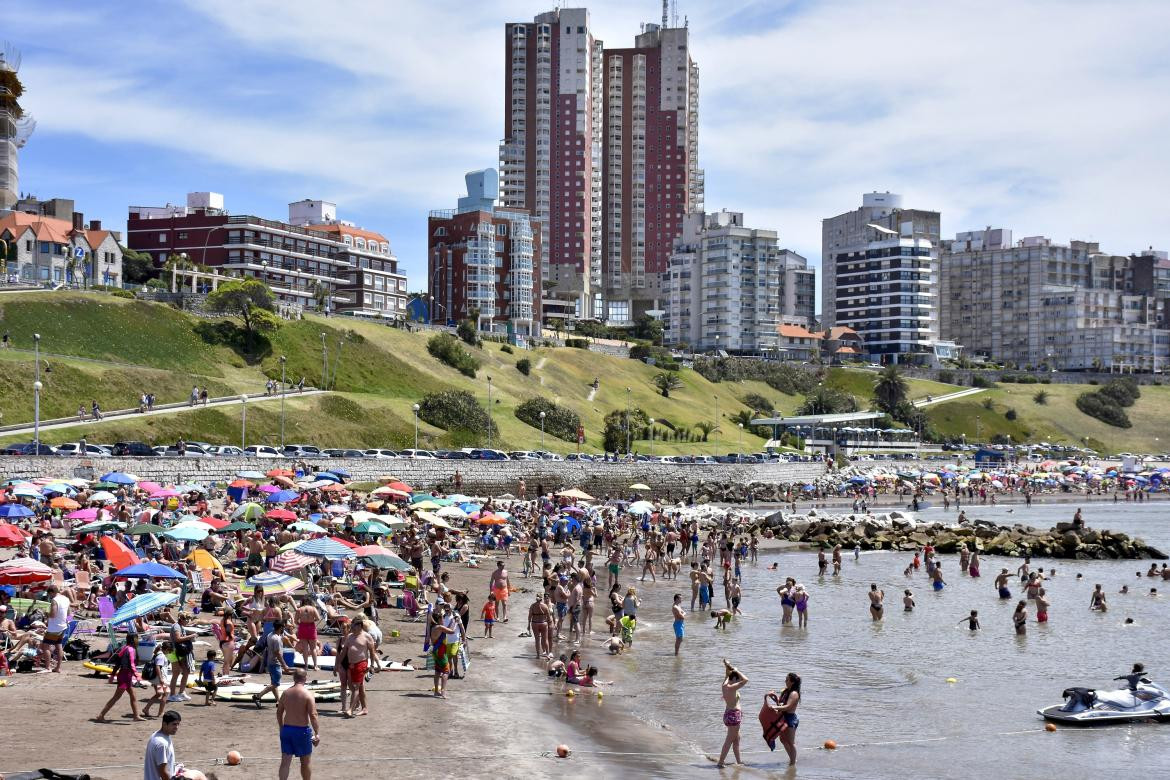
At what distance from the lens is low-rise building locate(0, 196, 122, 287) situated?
10262 centimetres

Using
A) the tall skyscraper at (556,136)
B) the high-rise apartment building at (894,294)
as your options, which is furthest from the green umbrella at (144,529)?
the high-rise apartment building at (894,294)

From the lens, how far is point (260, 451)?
218 feet

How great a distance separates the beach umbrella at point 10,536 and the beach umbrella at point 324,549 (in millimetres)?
7171

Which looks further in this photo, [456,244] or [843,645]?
[456,244]

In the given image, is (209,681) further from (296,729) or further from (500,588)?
(500,588)

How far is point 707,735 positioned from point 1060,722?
23.2 feet

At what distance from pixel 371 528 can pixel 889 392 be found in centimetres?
12916

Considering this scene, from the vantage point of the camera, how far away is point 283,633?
2227 centimetres

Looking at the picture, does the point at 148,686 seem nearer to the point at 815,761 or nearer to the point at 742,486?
the point at 815,761

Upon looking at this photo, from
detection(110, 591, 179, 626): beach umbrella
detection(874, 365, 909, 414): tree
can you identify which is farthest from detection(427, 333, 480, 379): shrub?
detection(110, 591, 179, 626): beach umbrella

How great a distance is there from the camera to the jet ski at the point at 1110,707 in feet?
71.6

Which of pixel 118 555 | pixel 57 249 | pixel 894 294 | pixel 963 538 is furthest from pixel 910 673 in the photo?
pixel 894 294

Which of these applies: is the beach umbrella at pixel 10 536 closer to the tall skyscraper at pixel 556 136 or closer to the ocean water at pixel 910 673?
the ocean water at pixel 910 673

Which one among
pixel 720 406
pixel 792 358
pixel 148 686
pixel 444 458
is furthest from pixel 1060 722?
pixel 792 358
